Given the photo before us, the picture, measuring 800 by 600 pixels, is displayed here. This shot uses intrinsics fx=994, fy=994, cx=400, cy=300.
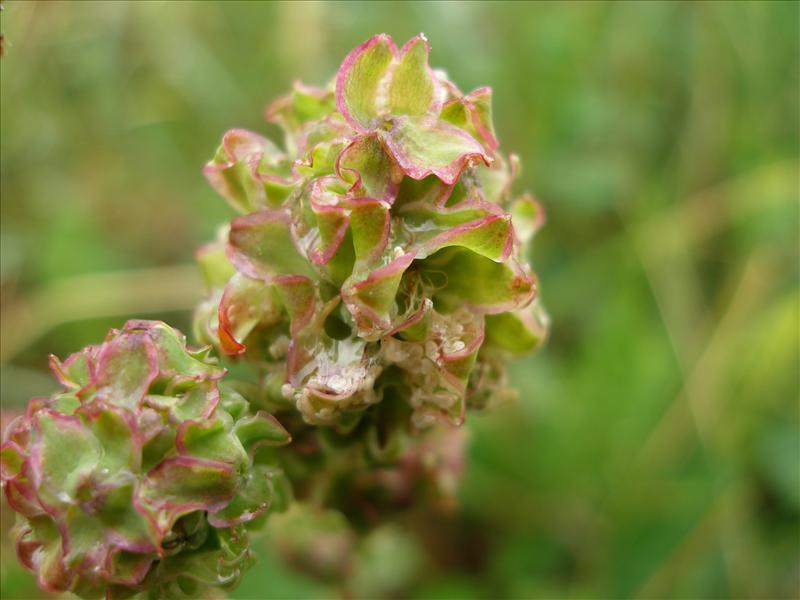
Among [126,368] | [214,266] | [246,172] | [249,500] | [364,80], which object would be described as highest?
[364,80]

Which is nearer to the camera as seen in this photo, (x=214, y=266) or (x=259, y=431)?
(x=259, y=431)

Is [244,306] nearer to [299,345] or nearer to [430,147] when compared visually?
[299,345]

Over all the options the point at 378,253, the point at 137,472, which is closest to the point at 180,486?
the point at 137,472

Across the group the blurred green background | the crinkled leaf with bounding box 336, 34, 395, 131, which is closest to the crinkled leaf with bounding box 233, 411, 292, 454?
the crinkled leaf with bounding box 336, 34, 395, 131

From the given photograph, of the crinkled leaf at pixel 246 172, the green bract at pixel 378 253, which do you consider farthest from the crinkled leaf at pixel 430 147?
the crinkled leaf at pixel 246 172

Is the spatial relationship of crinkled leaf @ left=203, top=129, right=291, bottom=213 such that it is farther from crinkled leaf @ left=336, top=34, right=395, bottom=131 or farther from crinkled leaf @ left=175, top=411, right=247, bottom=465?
crinkled leaf @ left=175, top=411, right=247, bottom=465

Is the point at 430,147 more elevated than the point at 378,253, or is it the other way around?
the point at 430,147
